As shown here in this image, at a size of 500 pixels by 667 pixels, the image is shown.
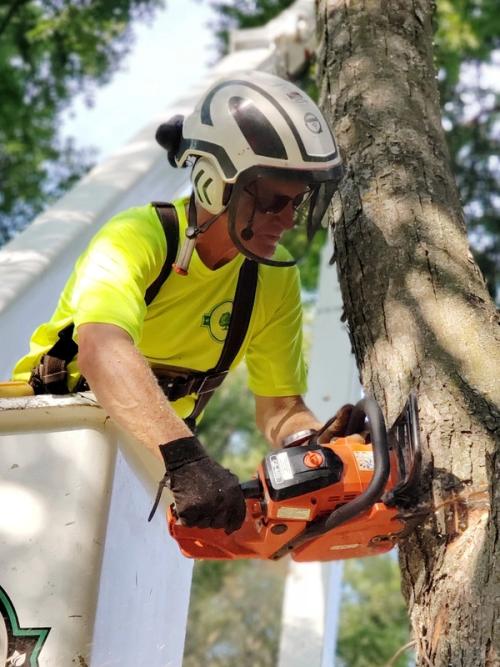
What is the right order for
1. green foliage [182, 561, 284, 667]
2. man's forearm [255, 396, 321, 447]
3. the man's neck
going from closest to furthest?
the man's neck
man's forearm [255, 396, 321, 447]
green foliage [182, 561, 284, 667]

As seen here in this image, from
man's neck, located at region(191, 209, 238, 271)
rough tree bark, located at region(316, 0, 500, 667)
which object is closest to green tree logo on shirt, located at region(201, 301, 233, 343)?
man's neck, located at region(191, 209, 238, 271)

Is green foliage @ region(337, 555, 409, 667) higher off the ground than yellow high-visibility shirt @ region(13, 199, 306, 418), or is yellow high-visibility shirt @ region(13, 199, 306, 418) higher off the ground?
yellow high-visibility shirt @ region(13, 199, 306, 418)

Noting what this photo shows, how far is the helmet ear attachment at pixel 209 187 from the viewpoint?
272 cm

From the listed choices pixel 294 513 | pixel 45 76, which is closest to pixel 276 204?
pixel 294 513

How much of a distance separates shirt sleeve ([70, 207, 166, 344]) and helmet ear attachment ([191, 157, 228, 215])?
0.16m

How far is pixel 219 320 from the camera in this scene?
120 inches

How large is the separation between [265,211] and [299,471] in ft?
2.75

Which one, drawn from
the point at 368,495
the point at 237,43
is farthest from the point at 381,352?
the point at 237,43

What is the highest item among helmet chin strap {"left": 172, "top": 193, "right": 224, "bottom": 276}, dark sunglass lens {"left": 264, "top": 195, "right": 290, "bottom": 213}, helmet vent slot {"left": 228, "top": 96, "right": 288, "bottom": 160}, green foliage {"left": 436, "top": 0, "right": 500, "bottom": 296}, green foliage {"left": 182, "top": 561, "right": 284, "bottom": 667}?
helmet vent slot {"left": 228, "top": 96, "right": 288, "bottom": 160}

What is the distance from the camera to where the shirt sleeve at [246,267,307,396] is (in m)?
3.25

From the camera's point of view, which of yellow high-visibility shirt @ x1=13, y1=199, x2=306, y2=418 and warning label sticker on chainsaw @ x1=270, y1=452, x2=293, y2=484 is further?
yellow high-visibility shirt @ x1=13, y1=199, x2=306, y2=418

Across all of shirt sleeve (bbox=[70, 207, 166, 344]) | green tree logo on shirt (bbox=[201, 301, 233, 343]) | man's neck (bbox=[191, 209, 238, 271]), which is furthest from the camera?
green tree logo on shirt (bbox=[201, 301, 233, 343])

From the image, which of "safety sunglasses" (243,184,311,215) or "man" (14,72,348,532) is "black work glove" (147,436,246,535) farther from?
"safety sunglasses" (243,184,311,215)

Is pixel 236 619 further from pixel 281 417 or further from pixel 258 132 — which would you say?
pixel 258 132
